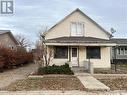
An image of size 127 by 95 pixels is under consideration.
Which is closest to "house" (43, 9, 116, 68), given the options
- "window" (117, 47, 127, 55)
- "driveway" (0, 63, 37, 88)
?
"driveway" (0, 63, 37, 88)

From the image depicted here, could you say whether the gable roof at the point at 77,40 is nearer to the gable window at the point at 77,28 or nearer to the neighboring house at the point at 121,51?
the gable window at the point at 77,28

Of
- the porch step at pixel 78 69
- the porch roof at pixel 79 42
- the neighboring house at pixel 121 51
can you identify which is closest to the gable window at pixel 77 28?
the porch roof at pixel 79 42

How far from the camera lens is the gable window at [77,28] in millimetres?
34000

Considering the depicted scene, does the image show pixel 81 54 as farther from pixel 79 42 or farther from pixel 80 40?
pixel 79 42

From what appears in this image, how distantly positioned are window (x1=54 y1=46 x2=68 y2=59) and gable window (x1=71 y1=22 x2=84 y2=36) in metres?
2.29

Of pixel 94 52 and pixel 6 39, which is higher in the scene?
pixel 6 39

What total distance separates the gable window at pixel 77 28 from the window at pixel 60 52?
7.51 ft

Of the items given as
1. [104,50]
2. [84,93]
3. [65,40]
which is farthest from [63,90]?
[104,50]

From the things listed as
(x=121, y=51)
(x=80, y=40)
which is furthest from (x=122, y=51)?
(x=80, y=40)

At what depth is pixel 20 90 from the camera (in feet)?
52.6

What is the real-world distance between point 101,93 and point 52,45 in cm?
1676

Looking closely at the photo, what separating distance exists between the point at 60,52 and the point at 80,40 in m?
2.82

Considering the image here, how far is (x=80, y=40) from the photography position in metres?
31.7

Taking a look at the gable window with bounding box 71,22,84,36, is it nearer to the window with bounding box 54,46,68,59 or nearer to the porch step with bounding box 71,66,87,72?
the window with bounding box 54,46,68,59
